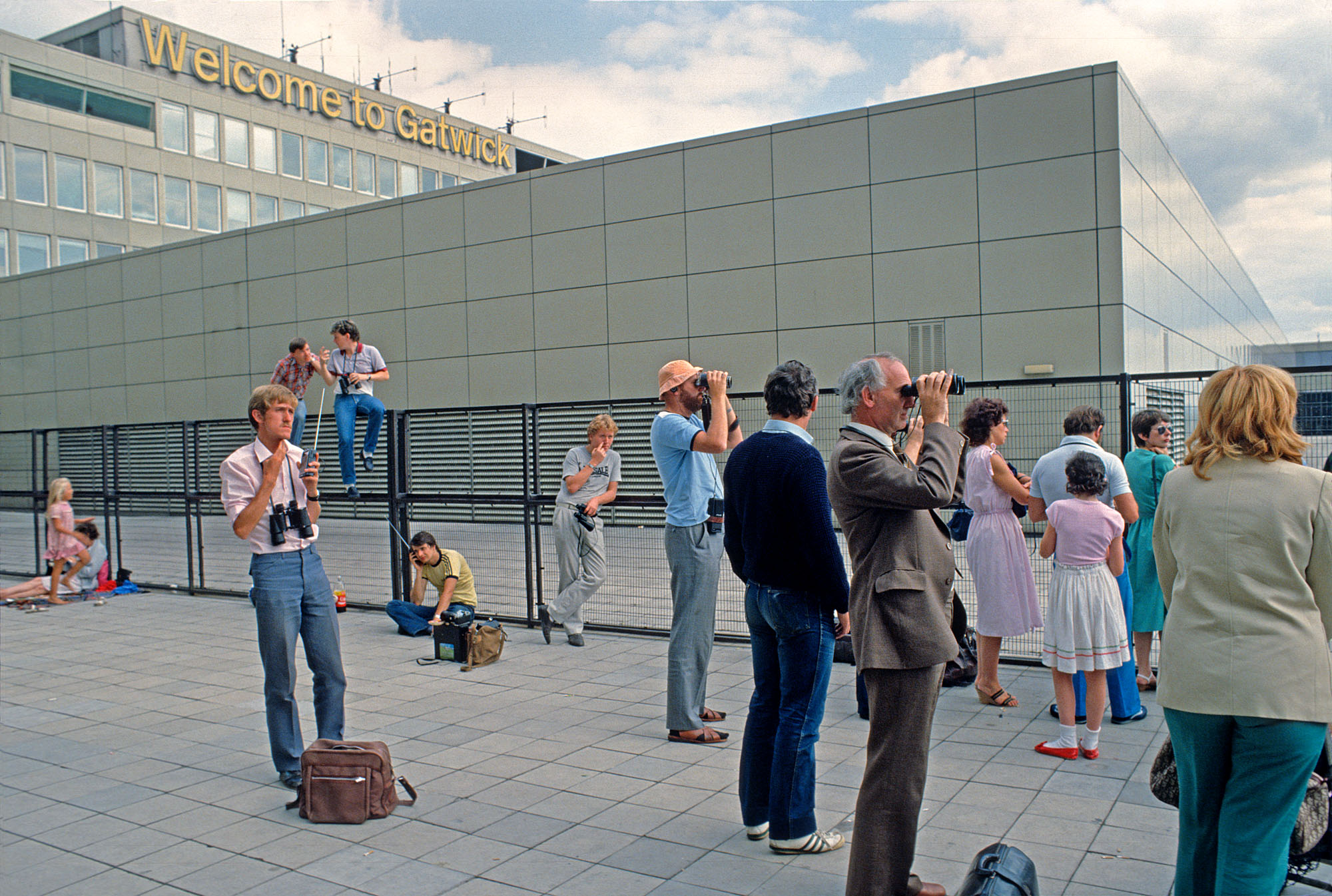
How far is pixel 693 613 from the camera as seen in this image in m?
5.78

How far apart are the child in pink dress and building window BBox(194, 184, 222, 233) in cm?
3104

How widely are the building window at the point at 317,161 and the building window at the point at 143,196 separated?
6.96 meters

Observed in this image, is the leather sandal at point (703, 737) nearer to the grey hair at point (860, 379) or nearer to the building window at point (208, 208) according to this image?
the grey hair at point (860, 379)

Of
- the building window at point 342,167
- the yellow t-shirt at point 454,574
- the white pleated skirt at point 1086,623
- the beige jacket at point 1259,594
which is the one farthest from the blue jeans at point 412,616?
the building window at point 342,167

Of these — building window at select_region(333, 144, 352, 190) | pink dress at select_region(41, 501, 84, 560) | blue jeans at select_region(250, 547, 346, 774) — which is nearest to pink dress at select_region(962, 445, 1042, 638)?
blue jeans at select_region(250, 547, 346, 774)

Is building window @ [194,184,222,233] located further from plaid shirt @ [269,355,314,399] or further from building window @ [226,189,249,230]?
plaid shirt @ [269,355,314,399]

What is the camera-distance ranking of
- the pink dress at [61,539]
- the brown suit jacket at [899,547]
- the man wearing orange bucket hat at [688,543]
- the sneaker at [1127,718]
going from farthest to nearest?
the pink dress at [61,539], the sneaker at [1127,718], the man wearing orange bucket hat at [688,543], the brown suit jacket at [899,547]

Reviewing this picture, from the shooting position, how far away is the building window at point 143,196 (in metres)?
37.5

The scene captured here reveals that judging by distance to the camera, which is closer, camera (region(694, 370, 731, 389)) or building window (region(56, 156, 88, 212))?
camera (region(694, 370, 731, 389))

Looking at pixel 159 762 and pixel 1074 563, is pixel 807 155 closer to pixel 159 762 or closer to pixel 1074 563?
pixel 1074 563

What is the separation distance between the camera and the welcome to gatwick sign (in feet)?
129

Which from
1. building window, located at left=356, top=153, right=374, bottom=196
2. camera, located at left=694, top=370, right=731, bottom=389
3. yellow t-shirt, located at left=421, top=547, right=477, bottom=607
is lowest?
yellow t-shirt, located at left=421, top=547, right=477, bottom=607

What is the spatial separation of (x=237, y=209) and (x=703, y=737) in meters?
41.0

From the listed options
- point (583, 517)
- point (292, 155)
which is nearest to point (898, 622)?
point (583, 517)
